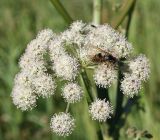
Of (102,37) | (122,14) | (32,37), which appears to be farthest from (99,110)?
(32,37)

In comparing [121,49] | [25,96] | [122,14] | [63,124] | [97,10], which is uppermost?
[97,10]

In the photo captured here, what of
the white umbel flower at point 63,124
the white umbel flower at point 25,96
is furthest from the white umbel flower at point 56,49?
the white umbel flower at point 63,124

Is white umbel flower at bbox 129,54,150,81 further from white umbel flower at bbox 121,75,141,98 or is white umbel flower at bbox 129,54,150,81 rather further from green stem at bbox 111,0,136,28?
green stem at bbox 111,0,136,28

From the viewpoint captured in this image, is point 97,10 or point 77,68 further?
point 97,10

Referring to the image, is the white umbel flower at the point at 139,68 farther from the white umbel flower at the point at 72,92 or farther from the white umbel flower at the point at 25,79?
the white umbel flower at the point at 25,79

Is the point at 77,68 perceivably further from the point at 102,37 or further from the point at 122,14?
the point at 122,14

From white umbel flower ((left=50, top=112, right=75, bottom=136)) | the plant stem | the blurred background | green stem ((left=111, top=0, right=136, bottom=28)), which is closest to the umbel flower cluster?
white umbel flower ((left=50, top=112, right=75, bottom=136))

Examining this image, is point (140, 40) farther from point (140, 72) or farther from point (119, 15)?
point (140, 72)
